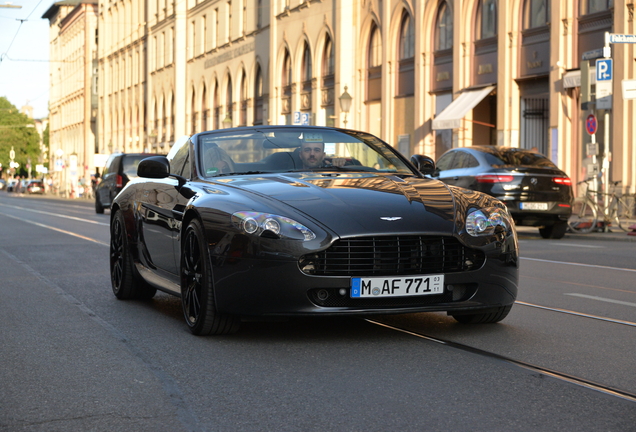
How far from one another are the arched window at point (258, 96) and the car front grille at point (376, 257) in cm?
4392

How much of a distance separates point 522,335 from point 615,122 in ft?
63.7

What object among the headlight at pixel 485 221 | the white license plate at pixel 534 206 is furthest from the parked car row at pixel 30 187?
the headlight at pixel 485 221

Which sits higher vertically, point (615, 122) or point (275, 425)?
point (615, 122)

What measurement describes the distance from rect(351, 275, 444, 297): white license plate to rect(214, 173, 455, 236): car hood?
0.27 m

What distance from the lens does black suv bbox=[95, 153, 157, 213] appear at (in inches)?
1140

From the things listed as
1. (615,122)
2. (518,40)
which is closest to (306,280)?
(615,122)

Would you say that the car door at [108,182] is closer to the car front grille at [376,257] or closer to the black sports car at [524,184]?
the black sports car at [524,184]

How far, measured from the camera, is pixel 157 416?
14.2 ft

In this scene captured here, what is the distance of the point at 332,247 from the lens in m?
5.80

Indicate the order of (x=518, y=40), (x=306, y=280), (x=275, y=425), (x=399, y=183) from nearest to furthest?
(x=275, y=425)
(x=306, y=280)
(x=399, y=183)
(x=518, y=40)

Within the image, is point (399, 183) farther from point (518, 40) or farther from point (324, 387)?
point (518, 40)

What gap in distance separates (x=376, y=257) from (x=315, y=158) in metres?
1.80

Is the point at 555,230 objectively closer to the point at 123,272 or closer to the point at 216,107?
the point at 123,272

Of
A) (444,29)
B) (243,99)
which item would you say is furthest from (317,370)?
(243,99)
